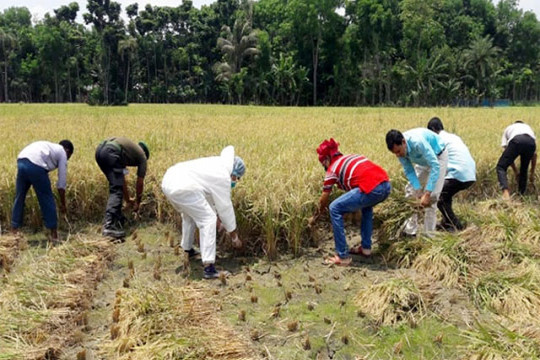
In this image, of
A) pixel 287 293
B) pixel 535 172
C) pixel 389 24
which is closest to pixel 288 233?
pixel 287 293

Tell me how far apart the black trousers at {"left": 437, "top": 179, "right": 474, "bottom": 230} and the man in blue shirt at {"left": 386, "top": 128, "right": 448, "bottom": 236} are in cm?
28

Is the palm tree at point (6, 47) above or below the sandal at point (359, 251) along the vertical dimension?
above

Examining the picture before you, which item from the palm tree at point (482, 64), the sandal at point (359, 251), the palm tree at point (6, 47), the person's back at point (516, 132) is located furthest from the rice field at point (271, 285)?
the palm tree at point (6, 47)

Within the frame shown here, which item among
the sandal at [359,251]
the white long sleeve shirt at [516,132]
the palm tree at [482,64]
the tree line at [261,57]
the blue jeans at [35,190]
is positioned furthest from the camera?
the palm tree at [482,64]

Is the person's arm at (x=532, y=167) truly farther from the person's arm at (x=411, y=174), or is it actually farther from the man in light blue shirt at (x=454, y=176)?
the person's arm at (x=411, y=174)

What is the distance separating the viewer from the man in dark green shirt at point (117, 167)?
19.2 feet

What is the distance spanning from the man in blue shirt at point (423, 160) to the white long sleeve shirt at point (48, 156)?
13.1 ft

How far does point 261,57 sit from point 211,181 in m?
38.7

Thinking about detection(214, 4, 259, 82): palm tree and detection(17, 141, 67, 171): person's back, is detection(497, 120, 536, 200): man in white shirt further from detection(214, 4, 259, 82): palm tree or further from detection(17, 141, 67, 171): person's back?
detection(214, 4, 259, 82): palm tree

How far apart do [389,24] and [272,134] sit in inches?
1384

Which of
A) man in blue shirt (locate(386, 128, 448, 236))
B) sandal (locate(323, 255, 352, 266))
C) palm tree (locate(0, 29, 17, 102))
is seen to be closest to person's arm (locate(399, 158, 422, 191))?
man in blue shirt (locate(386, 128, 448, 236))

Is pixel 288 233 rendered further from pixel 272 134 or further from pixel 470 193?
pixel 272 134

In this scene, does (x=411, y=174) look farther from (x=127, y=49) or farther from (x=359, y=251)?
(x=127, y=49)

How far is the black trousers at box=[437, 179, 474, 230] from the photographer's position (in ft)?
18.3
